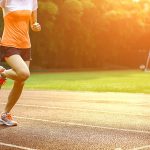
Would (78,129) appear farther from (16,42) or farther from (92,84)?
(92,84)

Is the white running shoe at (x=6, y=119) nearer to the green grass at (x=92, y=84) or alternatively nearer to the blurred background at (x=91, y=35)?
the green grass at (x=92, y=84)

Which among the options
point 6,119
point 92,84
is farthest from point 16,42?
point 92,84

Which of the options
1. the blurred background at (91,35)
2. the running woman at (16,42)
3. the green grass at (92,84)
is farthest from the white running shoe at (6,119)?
the blurred background at (91,35)

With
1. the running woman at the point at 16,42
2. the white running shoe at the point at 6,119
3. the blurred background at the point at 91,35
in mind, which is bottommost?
the blurred background at the point at 91,35

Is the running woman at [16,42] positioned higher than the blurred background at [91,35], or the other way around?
the running woman at [16,42]

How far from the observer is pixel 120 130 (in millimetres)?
7199

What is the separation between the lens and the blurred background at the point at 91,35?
4538cm

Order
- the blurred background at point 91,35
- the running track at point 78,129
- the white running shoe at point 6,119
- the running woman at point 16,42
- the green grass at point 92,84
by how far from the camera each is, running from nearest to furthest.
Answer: the running track at point 78,129 < the running woman at point 16,42 < the white running shoe at point 6,119 < the green grass at point 92,84 < the blurred background at point 91,35

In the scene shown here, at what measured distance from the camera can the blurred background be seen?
149 feet

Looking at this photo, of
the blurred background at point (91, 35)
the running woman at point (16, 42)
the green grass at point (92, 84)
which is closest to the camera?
the running woman at point (16, 42)

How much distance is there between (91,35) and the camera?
51.2 m

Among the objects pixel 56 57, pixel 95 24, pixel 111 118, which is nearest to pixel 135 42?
pixel 95 24

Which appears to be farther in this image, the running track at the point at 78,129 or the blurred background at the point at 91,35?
the blurred background at the point at 91,35

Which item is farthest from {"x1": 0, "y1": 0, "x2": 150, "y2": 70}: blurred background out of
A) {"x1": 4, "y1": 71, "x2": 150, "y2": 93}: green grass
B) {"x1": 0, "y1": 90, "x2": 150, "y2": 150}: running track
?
{"x1": 0, "y1": 90, "x2": 150, "y2": 150}: running track
